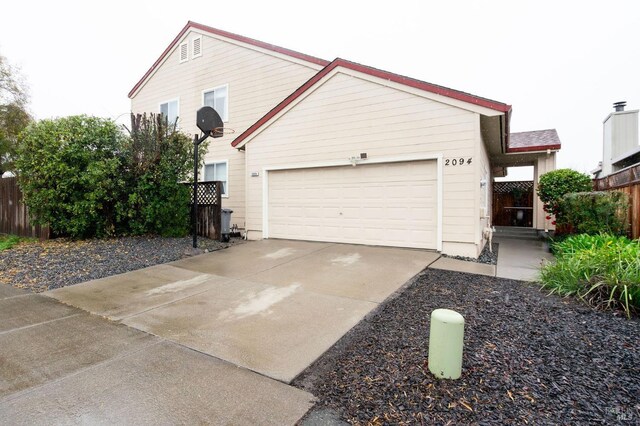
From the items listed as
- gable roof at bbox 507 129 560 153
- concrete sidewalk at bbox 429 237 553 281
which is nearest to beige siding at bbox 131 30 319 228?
gable roof at bbox 507 129 560 153

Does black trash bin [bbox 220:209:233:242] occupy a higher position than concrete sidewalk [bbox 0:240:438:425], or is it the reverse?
black trash bin [bbox 220:209:233:242]

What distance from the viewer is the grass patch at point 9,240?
7.30 m

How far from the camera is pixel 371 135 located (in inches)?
296

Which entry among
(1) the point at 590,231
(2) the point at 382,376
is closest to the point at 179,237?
(2) the point at 382,376

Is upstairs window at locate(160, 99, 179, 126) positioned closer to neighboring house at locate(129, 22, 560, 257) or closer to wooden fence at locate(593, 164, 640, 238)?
neighboring house at locate(129, 22, 560, 257)

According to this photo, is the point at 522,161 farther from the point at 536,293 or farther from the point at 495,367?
the point at 495,367

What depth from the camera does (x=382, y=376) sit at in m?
2.26

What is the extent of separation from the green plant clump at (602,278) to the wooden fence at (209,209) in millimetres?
7683

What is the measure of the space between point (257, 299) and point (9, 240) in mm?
8769

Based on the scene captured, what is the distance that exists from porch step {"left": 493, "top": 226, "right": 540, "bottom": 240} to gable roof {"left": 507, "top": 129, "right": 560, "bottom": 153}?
304cm

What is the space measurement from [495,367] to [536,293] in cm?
243

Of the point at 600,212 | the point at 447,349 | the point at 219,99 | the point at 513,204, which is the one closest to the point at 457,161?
the point at 600,212

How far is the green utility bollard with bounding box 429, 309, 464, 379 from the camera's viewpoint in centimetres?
217

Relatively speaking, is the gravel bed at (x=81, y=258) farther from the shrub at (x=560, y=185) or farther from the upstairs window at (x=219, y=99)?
the shrub at (x=560, y=185)
